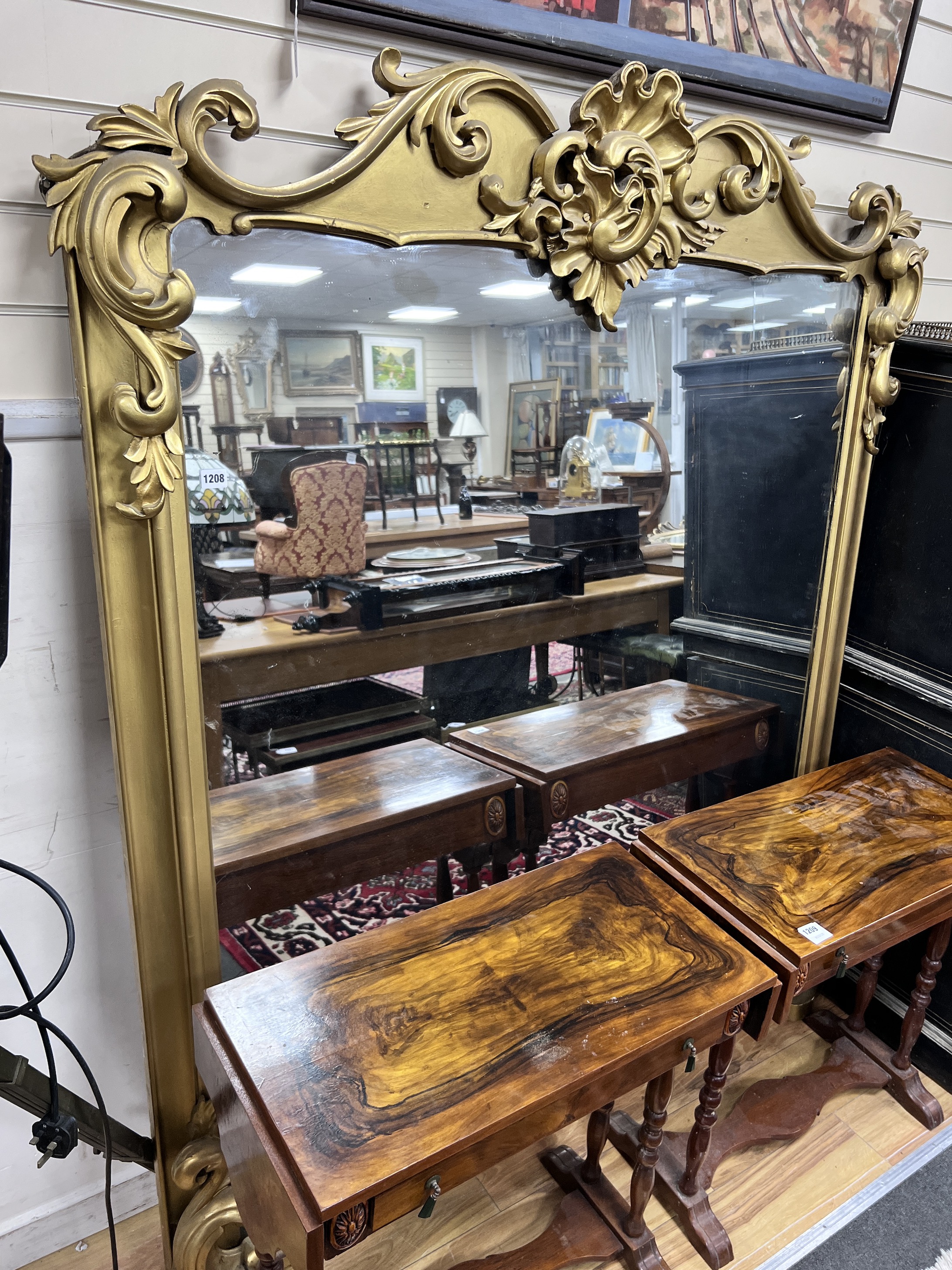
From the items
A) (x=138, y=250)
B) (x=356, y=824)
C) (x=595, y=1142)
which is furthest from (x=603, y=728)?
(x=138, y=250)

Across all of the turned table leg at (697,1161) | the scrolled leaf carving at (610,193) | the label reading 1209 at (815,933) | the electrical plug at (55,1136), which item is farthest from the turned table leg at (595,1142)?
the scrolled leaf carving at (610,193)

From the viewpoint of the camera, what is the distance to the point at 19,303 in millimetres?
1036

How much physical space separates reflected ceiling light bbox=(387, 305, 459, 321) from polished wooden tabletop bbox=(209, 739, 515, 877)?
0.66 m

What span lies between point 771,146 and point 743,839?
1.19m

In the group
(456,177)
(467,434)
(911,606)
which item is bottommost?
(911,606)

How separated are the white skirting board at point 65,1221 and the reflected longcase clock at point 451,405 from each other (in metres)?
1.37

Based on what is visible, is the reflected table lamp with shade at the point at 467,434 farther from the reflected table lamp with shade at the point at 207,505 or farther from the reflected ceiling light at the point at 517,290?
the reflected table lamp with shade at the point at 207,505

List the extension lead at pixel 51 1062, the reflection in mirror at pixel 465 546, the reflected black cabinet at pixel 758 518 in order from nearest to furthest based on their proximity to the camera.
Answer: the extension lead at pixel 51 1062 < the reflection in mirror at pixel 465 546 < the reflected black cabinet at pixel 758 518

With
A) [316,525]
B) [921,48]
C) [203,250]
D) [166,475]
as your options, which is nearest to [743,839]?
[316,525]

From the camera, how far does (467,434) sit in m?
1.27

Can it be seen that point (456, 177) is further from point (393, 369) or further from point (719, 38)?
point (719, 38)

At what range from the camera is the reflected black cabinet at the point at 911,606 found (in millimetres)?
1670

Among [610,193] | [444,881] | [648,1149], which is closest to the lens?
[610,193]

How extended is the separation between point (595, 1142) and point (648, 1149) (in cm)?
17
